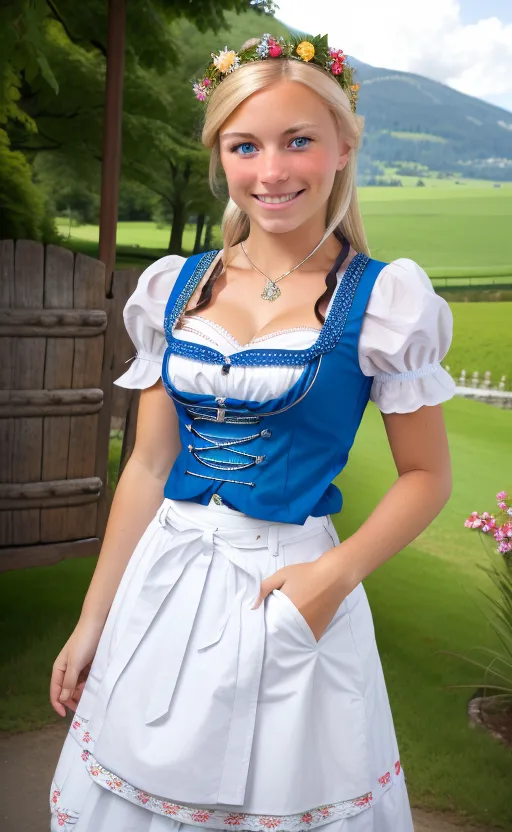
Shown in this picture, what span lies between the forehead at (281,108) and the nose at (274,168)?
32 mm

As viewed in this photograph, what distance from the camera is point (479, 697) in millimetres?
3723

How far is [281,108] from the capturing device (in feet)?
4.24

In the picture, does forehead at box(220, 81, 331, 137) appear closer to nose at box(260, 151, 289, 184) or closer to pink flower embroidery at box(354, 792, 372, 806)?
nose at box(260, 151, 289, 184)

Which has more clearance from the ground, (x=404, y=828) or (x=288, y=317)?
(x=288, y=317)

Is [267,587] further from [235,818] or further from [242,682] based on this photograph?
[235,818]

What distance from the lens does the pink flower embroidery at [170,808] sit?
3.99 feet

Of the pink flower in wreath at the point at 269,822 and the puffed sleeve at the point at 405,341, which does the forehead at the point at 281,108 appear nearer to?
the puffed sleeve at the point at 405,341

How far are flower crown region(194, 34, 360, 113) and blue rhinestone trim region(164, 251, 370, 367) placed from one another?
0.80ft

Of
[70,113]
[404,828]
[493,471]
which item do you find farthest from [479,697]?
[70,113]

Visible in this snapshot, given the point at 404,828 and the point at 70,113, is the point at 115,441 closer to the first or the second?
the point at 70,113

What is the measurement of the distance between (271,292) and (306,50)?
317mm

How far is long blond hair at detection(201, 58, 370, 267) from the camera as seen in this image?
1.30 metres

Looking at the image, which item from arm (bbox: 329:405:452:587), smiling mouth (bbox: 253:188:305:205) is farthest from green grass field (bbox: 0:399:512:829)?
smiling mouth (bbox: 253:188:305:205)

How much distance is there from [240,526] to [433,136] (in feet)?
13.3
